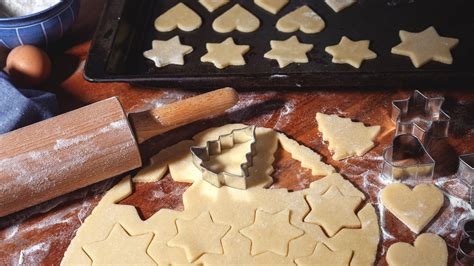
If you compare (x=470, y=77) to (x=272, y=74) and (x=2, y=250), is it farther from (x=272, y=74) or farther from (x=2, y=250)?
(x=2, y=250)

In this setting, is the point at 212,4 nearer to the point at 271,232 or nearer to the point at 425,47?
the point at 425,47

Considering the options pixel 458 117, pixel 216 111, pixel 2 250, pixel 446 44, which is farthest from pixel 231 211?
pixel 446 44

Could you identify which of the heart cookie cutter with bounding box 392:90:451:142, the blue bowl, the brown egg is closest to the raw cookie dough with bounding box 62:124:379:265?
the heart cookie cutter with bounding box 392:90:451:142

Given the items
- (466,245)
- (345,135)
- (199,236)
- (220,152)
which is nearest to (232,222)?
(199,236)

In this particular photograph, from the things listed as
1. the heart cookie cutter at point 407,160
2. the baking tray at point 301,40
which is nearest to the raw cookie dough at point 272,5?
the baking tray at point 301,40

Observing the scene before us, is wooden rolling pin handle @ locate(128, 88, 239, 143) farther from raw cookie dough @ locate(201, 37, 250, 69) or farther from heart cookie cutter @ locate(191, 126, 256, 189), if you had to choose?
raw cookie dough @ locate(201, 37, 250, 69)

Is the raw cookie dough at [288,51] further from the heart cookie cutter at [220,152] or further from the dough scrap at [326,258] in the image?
the dough scrap at [326,258]

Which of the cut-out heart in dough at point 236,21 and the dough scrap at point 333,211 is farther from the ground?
the cut-out heart in dough at point 236,21
